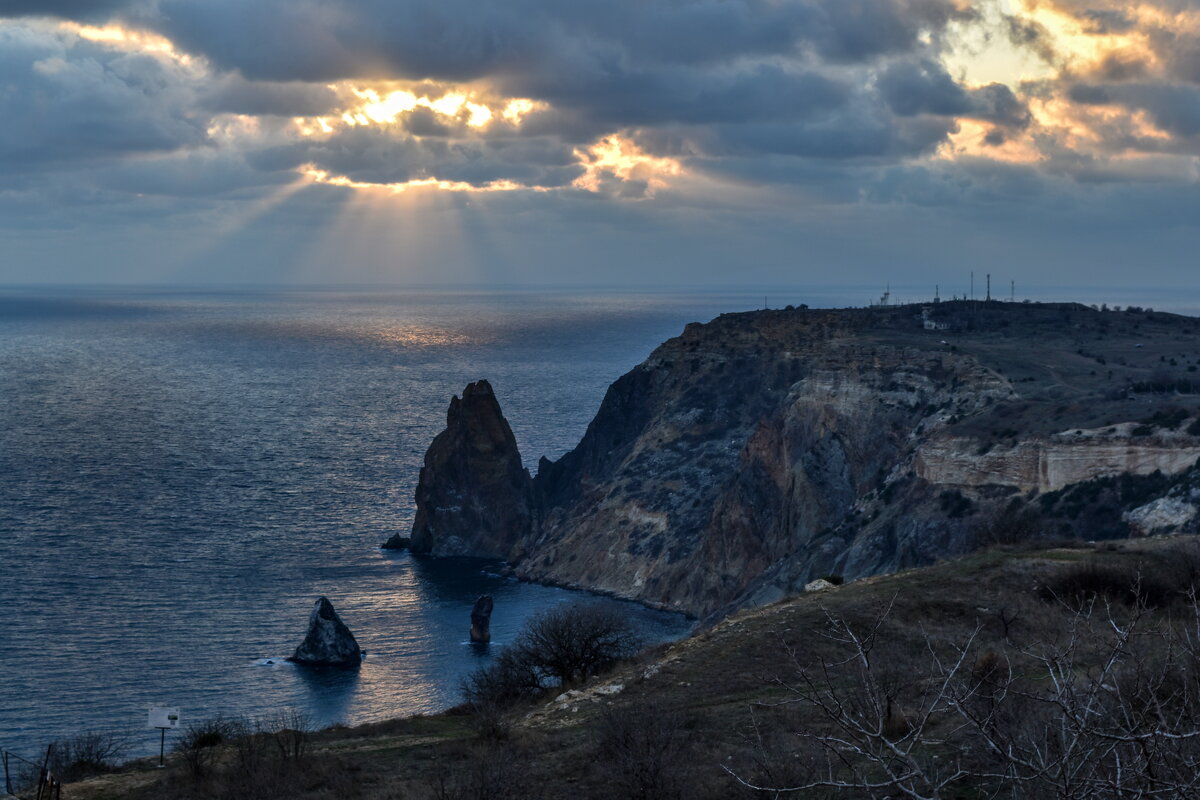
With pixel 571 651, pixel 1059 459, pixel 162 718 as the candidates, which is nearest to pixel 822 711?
pixel 162 718

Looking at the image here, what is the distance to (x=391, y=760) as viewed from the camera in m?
28.2

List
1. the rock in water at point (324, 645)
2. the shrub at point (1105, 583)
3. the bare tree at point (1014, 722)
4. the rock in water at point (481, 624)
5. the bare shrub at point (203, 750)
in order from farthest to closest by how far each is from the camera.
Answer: the rock in water at point (481, 624) < the rock in water at point (324, 645) < the shrub at point (1105, 583) < the bare shrub at point (203, 750) < the bare tree at point (1014, 722)

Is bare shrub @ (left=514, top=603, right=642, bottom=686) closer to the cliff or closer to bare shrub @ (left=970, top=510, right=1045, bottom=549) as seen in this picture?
bare shrub @ (left=970, top=510, right=1045, bottom=549)

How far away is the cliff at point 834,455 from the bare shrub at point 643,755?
33.6 meters

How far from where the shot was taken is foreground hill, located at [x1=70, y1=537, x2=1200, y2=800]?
59.1 feet

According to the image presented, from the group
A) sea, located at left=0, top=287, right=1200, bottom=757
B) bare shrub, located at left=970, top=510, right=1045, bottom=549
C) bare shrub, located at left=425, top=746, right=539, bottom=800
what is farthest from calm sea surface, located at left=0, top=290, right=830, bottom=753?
bare shrub, located at left=425, top=746, right=539, bottom=800

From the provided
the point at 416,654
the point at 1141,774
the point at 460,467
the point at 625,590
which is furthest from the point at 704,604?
the point at 1141,774

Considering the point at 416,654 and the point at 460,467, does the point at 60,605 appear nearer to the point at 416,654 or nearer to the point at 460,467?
the point at 416,654

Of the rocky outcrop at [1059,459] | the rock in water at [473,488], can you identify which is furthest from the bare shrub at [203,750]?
the rock in water at [473,488]

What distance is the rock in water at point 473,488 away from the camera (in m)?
111

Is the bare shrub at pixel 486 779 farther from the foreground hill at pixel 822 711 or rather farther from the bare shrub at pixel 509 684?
the bare shrub at pixel 509 684

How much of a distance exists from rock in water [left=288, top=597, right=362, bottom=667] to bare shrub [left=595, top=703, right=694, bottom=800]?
48.0m

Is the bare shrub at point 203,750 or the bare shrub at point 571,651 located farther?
the bare shrub at point 571,651

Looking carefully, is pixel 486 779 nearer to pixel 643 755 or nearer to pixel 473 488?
pixel 643 755
